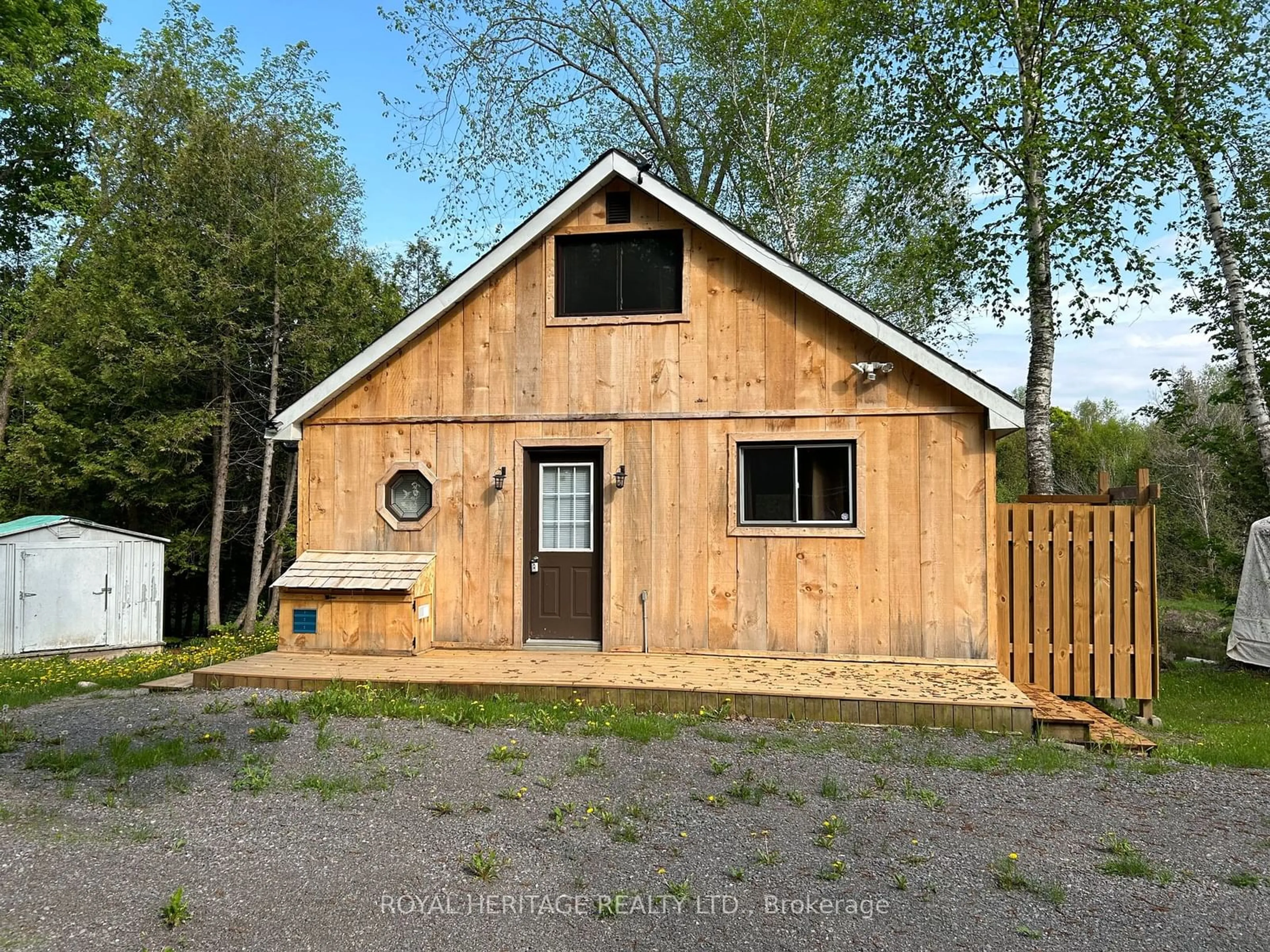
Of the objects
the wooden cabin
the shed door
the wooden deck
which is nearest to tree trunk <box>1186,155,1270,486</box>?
the wooden cabin

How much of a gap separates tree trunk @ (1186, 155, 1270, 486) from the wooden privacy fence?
529 centimetres

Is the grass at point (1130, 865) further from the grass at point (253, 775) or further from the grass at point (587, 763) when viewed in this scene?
the grass at point (253, 775)

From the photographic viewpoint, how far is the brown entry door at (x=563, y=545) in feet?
28.7

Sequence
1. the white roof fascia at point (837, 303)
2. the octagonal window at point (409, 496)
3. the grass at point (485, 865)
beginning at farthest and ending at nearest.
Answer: the octagonal window at point (409, 496) < the white roof fascia at point (837, 303) < the grass at point (485, 865)

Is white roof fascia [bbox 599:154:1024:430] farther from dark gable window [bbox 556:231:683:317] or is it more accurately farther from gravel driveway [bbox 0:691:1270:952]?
gravel driveway [bbox 0:691:1270:952]

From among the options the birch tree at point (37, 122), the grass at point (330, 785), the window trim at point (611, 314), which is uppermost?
the birch tree at point (37, 122)

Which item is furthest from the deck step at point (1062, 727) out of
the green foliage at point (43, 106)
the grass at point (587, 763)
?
the green foliage at point (43, 106)

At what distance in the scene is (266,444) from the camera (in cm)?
1742

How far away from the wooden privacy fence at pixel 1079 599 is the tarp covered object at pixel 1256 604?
5.00 metres

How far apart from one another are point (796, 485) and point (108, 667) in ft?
33.8

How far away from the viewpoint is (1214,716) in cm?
859

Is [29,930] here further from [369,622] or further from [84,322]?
[84,322]

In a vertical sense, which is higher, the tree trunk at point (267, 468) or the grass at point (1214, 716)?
the tree trunk at point (267, 468)

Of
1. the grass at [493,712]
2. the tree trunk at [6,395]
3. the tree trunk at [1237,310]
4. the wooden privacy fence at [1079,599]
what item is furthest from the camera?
the tree trunk at [6,395]
